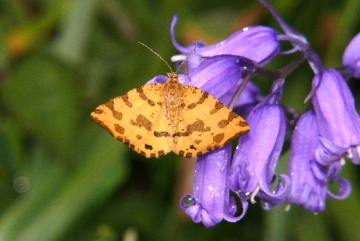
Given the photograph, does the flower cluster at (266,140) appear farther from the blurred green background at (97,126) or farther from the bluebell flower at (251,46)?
the blurred green background at (97,126)

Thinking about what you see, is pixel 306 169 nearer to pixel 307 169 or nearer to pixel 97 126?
pixel 307 169

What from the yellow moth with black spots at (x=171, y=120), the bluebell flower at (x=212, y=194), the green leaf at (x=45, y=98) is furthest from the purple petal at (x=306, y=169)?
the green leaf at (x=45, y=98)

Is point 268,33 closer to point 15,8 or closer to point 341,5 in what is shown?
point 341,5

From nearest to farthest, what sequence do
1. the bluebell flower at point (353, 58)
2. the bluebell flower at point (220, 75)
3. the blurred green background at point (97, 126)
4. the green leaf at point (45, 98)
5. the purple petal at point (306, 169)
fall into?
the bluebell flower at point (220, 75) < the purple petal at point (306, 169) < the bluebell flower at point (353, 58) < the blurred green background at point (97, 126) < the green leaf at point (45, 98)

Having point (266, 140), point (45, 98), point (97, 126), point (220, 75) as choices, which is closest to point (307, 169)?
point (266, 140)

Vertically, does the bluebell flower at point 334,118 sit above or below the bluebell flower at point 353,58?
below

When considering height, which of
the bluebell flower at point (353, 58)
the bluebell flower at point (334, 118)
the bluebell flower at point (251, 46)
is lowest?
the bluebell flower at point (334, 118)

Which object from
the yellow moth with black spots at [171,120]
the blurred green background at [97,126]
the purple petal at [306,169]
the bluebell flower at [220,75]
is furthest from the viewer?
the blurred green background at [97,126]

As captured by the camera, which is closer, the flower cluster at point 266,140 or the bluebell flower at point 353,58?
the flower cluster at point 266,140
